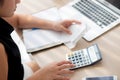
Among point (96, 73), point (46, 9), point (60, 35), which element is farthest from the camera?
point (46, 9)

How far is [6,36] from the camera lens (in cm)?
97

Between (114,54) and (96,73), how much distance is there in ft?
0.38

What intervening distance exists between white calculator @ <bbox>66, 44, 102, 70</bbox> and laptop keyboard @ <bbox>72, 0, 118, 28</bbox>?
159 mm

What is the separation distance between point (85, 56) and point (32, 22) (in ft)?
1.09

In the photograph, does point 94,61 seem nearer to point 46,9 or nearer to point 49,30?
point 49,30

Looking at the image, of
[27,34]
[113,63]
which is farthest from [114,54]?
[27,34]

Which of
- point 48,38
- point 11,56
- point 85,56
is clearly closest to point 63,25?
point 48,38

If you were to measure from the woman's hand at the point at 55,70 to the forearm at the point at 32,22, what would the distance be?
0.22m

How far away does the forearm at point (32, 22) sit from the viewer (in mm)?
1160

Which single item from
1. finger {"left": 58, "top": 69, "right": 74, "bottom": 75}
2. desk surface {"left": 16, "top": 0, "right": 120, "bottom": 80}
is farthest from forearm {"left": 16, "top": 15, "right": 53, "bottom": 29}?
finger {"left": 58, "top": 69, "right": 74, "bottom": 75}

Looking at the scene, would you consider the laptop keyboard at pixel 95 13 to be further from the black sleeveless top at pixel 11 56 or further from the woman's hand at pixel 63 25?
the black sleeveless top at pixel 11 56

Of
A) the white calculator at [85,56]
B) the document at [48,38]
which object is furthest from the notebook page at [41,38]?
the white calculator at [85,56]

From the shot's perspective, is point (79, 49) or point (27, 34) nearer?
point (79, 49)

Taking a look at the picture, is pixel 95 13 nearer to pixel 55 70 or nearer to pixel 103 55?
pixel 103 55
